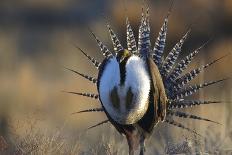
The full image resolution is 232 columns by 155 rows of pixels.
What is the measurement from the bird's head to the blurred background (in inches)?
65.5

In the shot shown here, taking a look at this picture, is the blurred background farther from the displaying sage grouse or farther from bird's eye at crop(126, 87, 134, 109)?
bird's eye at crop(126, 87, 134, 109)

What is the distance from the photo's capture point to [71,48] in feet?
41.4

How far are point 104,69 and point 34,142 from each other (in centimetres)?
92

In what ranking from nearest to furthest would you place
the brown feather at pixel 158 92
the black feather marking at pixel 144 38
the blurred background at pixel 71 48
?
the brown feather at pixel 158 92 → the black feather marking at pixel 144 38 → the blurred background at pixel 71 48

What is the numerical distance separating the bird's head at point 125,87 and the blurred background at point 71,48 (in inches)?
65.5

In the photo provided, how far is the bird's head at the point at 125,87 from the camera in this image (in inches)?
258

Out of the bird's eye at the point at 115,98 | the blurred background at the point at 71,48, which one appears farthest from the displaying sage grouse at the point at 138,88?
the blurred background at the point at 71,48

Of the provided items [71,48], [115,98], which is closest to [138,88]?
[115,98]

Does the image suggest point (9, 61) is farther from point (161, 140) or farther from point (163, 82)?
point (163, 82)

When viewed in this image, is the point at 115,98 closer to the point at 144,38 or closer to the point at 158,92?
the point at 158,92

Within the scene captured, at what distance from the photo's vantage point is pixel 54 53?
12.4m

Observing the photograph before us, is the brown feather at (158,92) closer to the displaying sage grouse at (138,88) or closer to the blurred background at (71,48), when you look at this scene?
the displaying sage grouse at (138,88)

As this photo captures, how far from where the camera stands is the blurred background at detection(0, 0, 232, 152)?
32.7 ft

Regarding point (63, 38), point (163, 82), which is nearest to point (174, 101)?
point (163, 82)
